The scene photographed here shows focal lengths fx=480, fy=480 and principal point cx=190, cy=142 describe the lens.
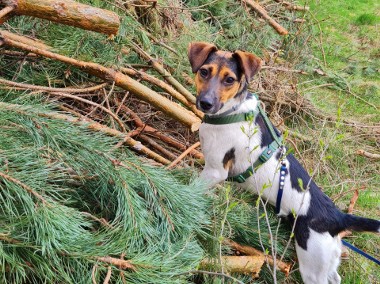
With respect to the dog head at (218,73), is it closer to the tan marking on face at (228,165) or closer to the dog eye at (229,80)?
the dog eye at (229,80)

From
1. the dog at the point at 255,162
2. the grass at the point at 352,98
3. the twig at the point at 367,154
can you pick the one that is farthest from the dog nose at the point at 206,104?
the twig at the point at 367,154

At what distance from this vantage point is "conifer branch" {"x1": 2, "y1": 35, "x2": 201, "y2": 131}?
2.45 metres

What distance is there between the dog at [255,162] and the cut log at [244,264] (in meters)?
0.44

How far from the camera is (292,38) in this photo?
503 cm

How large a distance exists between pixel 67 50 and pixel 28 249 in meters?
1.43

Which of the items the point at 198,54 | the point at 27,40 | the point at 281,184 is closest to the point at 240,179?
the point at 281,184

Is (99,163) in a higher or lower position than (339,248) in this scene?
higher

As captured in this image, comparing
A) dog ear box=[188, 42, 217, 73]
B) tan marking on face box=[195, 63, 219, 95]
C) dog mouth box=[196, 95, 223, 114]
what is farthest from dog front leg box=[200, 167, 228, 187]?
dog ear box=[188, 42, 217, 73]

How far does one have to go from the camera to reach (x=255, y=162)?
104 inches

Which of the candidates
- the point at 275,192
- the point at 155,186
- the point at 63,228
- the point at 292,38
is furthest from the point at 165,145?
the point at 292,38

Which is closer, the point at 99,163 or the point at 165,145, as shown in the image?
the point at 99,163

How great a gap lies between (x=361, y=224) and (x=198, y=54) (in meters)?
1.27

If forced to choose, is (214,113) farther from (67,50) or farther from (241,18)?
(241,18)

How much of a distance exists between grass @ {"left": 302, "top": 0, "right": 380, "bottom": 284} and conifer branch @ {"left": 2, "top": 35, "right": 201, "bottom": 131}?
3.39ft
